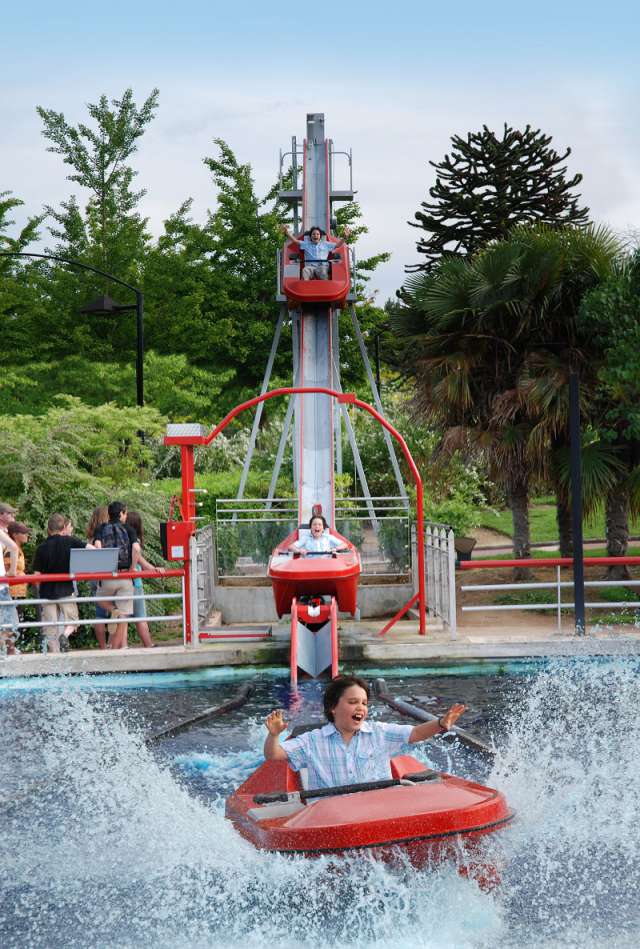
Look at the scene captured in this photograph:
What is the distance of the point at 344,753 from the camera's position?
21.0ft

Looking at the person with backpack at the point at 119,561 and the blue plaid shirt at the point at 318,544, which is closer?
the person with backpack at the point at 119,561

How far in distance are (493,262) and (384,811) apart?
14.5 metres

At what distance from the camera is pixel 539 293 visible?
19.1 meters

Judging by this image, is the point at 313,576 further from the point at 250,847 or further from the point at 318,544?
the point at 250,847

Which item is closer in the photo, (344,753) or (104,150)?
(344,753)

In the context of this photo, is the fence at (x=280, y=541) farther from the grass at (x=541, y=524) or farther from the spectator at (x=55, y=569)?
the grass at (x=541, y=524)

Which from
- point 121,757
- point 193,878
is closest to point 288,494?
point 121,757

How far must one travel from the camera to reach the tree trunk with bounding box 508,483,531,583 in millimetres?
20109

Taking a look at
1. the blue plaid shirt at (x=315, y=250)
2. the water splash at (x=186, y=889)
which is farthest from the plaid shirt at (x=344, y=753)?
the blue plaid shirt at (x=315, y=250)

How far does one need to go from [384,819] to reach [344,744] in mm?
638

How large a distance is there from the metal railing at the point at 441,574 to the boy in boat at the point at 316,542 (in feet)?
4.60

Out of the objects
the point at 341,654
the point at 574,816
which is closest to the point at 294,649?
the point at 341,654

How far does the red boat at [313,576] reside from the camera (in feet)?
47.0

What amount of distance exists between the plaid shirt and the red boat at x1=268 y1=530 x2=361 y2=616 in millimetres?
7817
